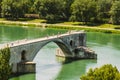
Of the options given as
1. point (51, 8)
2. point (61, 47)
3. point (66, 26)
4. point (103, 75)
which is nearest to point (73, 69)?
point (61, 47)

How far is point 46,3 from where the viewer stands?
448ft

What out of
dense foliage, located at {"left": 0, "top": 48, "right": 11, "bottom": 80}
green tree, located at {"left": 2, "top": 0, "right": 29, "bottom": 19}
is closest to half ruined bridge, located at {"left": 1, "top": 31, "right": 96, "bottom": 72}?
dense foliage, located at {"left": 0, "top": 48, "right": 11, "bottom": 80}

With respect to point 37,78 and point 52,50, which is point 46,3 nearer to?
point 52,50

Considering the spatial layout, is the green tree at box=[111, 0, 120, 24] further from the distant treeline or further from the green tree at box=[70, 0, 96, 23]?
the green tree at box=[70, 0, 96, 23]

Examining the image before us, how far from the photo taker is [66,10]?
453 ft

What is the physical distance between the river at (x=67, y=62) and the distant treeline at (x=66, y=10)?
52.6ft

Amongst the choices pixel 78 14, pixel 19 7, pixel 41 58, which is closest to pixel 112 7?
pixel 78 14

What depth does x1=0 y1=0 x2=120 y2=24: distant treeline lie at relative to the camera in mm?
129000

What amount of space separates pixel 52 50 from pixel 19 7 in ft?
200

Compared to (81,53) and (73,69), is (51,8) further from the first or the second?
(73,69)

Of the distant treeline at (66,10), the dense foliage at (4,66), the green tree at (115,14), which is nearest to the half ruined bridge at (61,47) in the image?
the dense foliage at (4,66)

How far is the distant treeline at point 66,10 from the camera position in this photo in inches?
5079

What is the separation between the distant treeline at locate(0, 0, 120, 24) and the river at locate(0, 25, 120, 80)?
52.6 feet

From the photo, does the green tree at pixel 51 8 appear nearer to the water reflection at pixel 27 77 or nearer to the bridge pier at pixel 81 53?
the bridge pier at pixel 81 53
